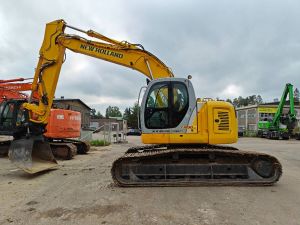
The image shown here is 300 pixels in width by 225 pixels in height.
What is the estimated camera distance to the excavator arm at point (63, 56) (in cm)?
968

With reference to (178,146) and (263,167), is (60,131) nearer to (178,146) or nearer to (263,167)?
(178,146)

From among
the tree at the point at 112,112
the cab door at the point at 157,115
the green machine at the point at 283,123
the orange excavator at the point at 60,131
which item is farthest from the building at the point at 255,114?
the tree at the point at 112,112

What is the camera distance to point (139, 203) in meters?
6.24

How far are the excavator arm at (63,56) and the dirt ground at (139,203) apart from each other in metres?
2.67

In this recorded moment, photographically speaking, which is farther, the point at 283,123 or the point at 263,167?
the point at 283,123

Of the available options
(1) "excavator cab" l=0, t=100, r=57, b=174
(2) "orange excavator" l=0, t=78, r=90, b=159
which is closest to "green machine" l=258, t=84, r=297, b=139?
(2) "orange excavator" l=0, t=78, r=90, b=159

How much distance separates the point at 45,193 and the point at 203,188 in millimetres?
3641

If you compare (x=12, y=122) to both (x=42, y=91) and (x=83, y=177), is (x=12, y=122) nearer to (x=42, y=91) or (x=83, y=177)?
(x=42, y=91)

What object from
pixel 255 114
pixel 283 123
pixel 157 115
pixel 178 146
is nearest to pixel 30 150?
pixel 157 115

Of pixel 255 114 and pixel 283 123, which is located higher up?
pixel 255 114

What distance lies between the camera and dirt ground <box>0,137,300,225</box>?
527 cm

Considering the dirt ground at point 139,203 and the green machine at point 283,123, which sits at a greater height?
the green machine at point 283,123

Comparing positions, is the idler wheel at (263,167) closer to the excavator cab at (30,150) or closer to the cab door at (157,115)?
the cab door at (157,115)

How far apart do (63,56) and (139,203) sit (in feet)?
19.5
